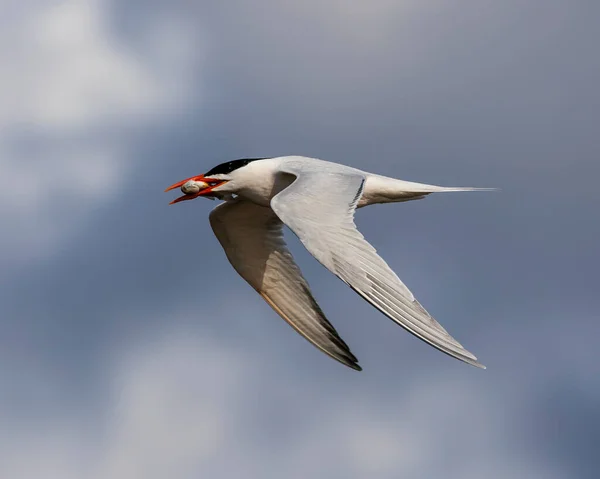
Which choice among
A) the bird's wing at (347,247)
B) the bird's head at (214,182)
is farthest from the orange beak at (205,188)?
the bird's wing at (347,247)

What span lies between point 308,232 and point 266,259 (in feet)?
11.9

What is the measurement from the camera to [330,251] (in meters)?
8.91

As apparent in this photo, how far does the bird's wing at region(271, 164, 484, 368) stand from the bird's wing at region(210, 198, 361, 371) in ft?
6.56

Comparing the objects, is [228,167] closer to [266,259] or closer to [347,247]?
[266,259]

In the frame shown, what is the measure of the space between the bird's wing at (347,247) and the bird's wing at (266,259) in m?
2.00

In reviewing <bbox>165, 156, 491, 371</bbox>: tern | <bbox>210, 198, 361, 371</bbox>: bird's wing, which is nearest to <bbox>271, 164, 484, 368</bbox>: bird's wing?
<bbox>165, 156, 491, 371</bbox>: tern

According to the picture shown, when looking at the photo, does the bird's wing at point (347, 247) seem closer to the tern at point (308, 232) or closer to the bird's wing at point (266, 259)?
the tern at point (308, 232)

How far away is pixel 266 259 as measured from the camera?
12.8 metres

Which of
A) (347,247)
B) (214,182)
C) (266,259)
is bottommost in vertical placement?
(266,259)

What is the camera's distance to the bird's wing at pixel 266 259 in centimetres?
1229

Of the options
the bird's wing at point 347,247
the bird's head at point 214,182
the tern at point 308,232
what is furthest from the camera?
the bird's head at point 214,182

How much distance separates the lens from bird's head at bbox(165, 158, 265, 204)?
1203cm

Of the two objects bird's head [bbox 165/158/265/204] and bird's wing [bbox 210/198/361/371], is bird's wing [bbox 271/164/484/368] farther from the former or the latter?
bird's wing [bbox 210/198/361/371]

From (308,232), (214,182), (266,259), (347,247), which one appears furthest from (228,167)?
(347,247)
